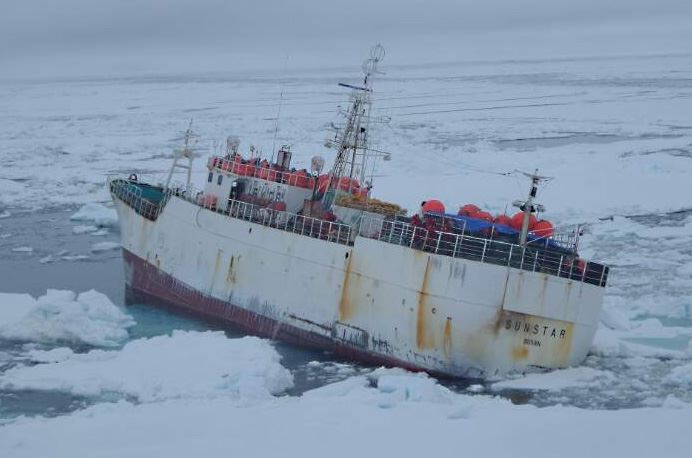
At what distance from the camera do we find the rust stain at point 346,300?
18047 mm

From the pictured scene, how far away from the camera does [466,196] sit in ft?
97.2

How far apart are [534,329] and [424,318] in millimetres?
2018

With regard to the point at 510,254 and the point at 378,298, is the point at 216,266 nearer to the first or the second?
the point at 378,298

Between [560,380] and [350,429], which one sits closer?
[350,429]

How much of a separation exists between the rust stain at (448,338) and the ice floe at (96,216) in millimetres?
16258

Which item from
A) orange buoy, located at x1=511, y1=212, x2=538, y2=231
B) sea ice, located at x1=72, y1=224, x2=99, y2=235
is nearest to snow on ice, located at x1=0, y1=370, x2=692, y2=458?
orange buoy, located at x1=511, y1=212, x2=538, y2=231

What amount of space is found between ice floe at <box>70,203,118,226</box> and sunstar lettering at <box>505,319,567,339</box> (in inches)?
680

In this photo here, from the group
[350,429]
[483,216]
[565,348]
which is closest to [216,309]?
[483,216]

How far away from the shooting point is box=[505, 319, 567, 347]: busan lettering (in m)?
16.1

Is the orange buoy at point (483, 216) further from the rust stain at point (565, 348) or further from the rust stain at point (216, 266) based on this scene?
the rust stain at point (216, 266)

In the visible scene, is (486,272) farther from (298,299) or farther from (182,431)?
(182,431)

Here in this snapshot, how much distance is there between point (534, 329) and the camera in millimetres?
16109

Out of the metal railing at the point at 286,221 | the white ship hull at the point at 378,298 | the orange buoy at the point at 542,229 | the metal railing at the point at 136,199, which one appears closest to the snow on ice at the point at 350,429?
the white ship hull at the point at 378,298

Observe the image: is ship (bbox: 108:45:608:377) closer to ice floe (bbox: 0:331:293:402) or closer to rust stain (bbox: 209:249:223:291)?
rust stain (bbox: 209:249:223:291)
